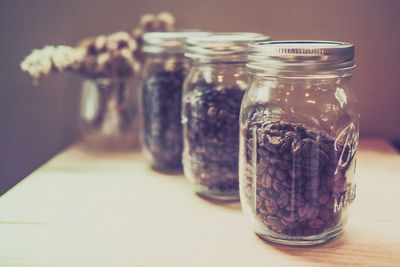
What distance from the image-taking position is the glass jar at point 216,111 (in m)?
0.86

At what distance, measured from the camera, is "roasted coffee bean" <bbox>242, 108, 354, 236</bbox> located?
0.67m

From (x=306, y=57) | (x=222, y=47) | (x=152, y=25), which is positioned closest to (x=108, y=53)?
(x=152, y=25)

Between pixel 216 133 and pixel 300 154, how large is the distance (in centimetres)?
23

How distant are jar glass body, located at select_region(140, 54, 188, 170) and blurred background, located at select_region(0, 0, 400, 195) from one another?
0.29 m

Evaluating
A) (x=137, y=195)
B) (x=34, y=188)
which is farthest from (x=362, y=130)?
(x=34, y=188)

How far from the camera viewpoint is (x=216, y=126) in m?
0.87

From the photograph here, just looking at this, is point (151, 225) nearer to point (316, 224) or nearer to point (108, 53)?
point (316, 224)

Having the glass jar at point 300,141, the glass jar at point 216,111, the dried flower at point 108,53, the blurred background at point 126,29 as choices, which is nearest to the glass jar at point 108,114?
the dried flower at point 108,53

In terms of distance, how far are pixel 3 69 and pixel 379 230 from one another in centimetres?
112

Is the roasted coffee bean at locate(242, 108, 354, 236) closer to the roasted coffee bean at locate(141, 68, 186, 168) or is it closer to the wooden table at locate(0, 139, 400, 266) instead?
the wooden table at locate(0, 139, 400, 266)

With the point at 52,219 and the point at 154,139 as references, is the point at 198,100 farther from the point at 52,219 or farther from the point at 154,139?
the point at 52,219

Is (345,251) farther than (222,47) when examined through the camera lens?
No

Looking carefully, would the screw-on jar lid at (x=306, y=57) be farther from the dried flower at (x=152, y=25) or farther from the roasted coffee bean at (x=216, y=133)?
the dried flower at (x=152, y=25)

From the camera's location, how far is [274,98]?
2.35ft
